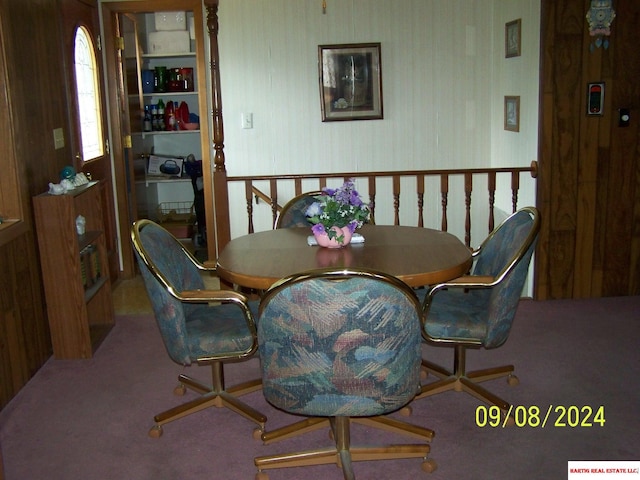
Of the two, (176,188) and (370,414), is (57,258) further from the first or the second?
(176,188)

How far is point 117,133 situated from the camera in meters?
5.56

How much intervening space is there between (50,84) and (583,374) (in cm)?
323

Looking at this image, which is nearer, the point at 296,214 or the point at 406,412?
the point at 406,412

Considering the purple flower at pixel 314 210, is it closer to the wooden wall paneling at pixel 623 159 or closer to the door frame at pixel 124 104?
the wooden wall paneling at pixel 623 159

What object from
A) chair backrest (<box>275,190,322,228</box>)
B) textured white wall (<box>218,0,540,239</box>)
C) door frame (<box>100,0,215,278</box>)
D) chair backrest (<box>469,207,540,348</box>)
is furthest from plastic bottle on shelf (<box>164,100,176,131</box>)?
chair backrest (<box>469,207,540,348</box>)

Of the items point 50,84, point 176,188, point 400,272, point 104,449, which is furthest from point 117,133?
point 400,272

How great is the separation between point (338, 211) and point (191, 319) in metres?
0.77

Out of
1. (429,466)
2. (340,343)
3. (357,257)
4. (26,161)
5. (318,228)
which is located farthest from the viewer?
(26,161)

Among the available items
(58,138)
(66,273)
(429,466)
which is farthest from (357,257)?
(58,138)

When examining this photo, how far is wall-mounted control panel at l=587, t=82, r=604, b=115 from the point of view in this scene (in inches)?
175

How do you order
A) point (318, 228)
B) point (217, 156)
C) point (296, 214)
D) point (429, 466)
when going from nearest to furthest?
point (429, 466)
point (318, 228)
point (296, 214)
point (217, 156)

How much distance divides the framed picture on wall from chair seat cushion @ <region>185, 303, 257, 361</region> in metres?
2.90

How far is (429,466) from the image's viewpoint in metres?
2.71

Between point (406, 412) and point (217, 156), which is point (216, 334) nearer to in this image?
point (406, 412)
